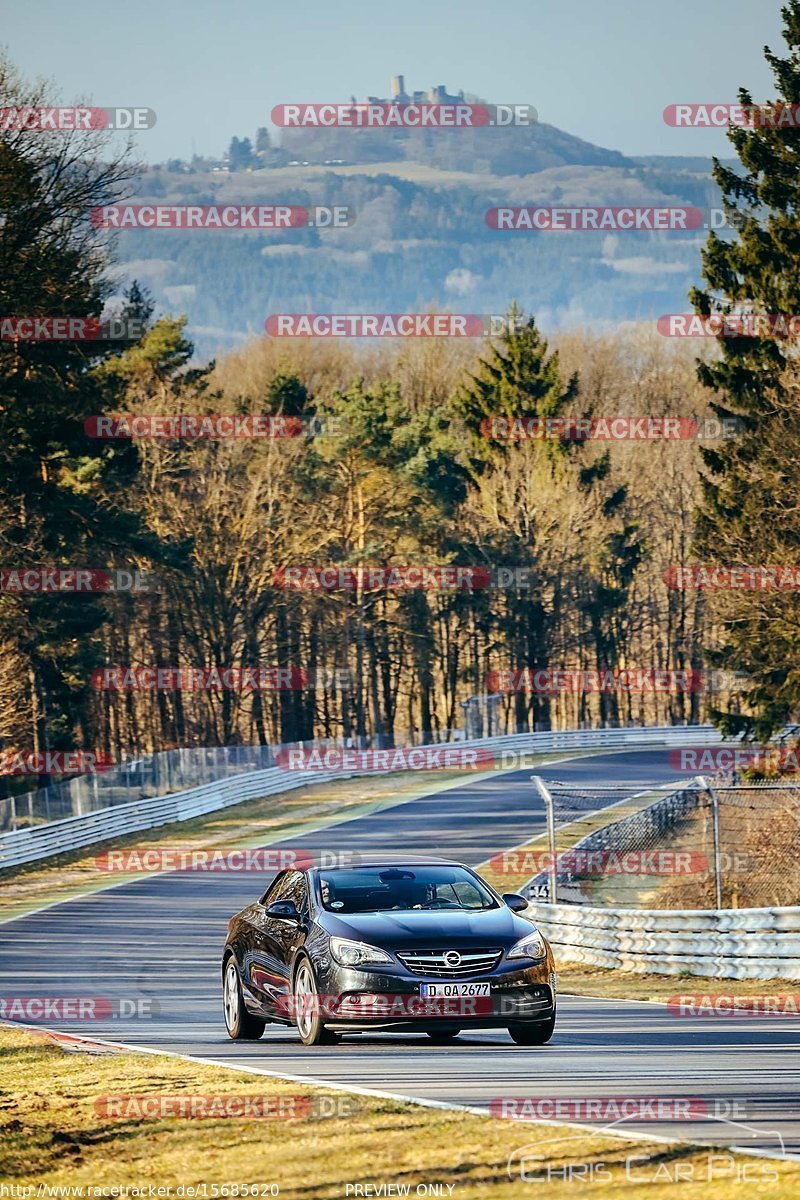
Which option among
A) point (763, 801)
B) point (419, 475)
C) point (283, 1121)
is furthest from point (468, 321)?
point (283, 1121)

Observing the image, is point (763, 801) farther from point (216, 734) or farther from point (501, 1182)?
point (216, 734)

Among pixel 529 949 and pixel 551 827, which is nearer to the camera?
pixel 529 949

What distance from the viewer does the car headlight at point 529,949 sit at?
13.5m

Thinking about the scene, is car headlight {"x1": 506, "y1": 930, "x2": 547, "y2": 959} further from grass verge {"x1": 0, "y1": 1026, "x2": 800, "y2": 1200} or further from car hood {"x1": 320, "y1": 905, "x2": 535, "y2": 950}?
grass verge {"x1": 0, "y1": 1026, "x2": 800, "y2": 1200}

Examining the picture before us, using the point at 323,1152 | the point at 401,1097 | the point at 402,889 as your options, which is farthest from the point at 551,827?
the point at 323,1152

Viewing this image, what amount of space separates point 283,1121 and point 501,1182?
6.72ft

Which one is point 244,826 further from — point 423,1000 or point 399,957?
point 423,1000

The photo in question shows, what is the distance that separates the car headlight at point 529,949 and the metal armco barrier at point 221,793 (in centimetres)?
2736

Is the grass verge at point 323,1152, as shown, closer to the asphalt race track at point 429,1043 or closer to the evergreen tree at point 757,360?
the asphalt race track at point 429,1043

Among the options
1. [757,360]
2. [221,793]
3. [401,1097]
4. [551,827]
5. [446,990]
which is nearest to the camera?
[401,1097]

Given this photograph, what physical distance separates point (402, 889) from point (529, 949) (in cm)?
140

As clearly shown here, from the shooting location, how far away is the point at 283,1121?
34.7 ft

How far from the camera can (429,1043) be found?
14234 millimetres

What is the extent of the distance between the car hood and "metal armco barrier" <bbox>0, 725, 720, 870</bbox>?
87.8ft
